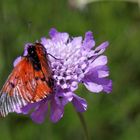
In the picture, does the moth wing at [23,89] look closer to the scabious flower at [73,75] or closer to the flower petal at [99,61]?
the scabious flower at [73,75]

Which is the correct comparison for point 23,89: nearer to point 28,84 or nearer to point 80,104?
point 28,84

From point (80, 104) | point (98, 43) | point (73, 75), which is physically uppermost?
point (98, 43)

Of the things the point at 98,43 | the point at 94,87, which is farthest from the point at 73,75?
the point at 98,43

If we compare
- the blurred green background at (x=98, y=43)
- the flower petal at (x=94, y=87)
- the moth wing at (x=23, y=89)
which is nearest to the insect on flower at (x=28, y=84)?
the moth wing at (x=23, y=89)

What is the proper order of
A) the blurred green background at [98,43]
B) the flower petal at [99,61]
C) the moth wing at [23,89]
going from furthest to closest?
the blurred green background at [98,43]
the flower petal at [99,61]
the moth wing at [23,89]

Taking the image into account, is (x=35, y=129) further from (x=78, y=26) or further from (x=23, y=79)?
(x=23, y=79)

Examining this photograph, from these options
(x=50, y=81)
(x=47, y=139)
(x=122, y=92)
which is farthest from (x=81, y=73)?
(x=122, y=92)

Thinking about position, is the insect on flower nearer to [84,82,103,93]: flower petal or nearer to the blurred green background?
[84,82,103,93]: flower petal
